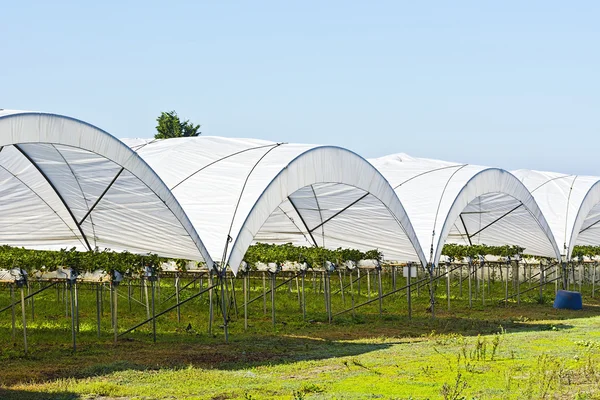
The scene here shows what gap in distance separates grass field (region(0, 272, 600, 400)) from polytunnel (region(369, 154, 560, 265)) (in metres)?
3.26

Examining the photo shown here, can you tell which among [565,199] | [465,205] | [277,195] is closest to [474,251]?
[465,205]

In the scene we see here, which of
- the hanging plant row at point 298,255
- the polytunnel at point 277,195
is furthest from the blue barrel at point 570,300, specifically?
the hanging plant row at point 298,255

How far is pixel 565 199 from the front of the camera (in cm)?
3775

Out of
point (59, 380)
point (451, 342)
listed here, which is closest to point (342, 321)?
point (451, 342)

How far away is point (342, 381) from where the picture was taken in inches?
571

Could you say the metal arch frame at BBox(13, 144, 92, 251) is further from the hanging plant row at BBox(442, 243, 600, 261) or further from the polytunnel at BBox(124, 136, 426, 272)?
the hanging plant row at BBox(442, 243, 600, 261)

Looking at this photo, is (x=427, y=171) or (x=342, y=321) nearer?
(x=342, y=321)

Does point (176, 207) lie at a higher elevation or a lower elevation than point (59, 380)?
higher

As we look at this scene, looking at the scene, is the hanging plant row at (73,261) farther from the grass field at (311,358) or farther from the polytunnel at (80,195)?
the grass field at (311,358)

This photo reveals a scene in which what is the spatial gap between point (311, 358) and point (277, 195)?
4921 mm

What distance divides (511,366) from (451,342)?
4941 mm

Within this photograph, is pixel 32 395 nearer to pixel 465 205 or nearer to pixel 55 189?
pixel 55 189

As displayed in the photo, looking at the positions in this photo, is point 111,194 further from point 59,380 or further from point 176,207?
point 59,380

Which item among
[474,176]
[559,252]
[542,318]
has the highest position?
[474,176]
